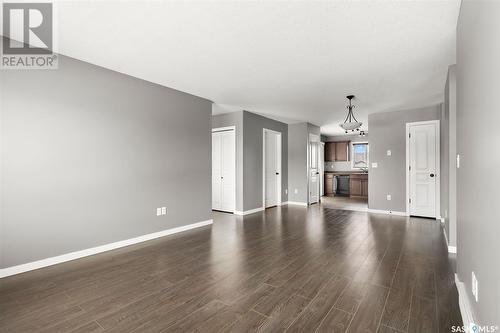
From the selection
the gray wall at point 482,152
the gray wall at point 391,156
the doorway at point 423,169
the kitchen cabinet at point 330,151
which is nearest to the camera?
the gray wall at point 482,152

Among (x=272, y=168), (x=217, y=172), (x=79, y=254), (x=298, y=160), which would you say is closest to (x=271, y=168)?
(x=272, y=168)

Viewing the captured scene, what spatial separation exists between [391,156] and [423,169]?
703 mm

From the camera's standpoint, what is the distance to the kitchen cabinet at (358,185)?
9.12 m

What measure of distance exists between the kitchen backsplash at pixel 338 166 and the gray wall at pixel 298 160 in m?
3.48

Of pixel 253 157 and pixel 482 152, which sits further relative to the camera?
pixel 253 157

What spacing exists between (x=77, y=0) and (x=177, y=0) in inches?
33.0

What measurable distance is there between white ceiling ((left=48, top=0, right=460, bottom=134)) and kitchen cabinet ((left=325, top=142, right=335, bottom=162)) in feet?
19.8

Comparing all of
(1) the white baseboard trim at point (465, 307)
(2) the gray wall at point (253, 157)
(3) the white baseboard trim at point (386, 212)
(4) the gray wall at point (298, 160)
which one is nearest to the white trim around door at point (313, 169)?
(4) the gray wall at point (298, 160)

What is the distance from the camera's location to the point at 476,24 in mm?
1549

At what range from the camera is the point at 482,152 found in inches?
57.0

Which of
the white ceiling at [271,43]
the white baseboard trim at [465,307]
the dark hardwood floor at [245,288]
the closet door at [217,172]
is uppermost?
the white ceiling at [271,43]

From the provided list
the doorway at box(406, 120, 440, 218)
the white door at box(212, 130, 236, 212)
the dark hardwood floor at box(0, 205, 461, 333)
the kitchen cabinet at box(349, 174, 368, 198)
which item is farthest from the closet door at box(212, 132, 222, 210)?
the kitchen cabinet at box(349, 174, 368, 198)

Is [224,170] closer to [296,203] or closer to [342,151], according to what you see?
[296,203]

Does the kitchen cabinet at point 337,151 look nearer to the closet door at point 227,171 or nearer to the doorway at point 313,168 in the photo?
the doorway at point 313,168
